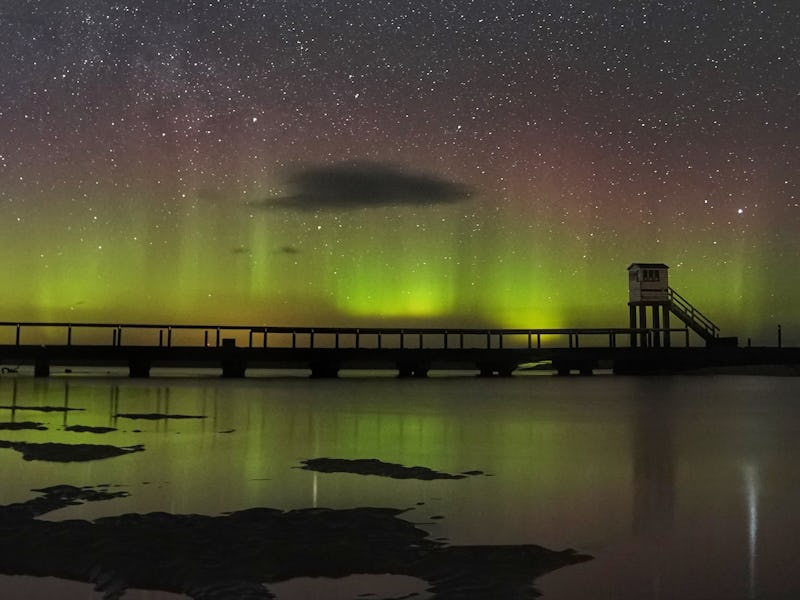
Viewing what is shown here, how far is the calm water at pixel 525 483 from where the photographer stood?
3639 mm

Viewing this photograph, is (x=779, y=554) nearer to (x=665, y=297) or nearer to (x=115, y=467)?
(x=115, y=467)

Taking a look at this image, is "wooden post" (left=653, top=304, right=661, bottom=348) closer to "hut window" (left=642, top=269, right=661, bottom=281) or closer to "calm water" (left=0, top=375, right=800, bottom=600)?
"hut window" (left=642, top=269, right=661, bottom=281)

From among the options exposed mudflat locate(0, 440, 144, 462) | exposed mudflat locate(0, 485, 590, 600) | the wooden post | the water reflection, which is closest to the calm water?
the water reflection

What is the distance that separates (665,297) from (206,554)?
47489 millimetres

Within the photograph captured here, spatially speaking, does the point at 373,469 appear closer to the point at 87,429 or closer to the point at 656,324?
the point at 87,429

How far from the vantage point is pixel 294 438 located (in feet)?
33.3

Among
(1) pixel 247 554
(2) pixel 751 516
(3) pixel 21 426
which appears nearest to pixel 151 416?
(3) pixel 21 426

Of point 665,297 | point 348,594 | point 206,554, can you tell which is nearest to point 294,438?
point 206,554

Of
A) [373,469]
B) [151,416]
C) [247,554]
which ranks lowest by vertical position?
[151,416]

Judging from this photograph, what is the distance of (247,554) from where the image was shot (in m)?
3.96

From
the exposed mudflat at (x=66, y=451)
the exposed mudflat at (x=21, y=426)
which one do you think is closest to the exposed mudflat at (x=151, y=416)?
the exposed mudflat at (x=21, y=426)

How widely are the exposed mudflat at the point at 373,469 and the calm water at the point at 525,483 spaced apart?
0.24 meters

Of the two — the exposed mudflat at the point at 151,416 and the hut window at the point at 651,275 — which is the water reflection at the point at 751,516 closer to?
the exposed mudflat at the point at 151,416

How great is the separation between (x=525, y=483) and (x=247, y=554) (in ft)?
10.7
